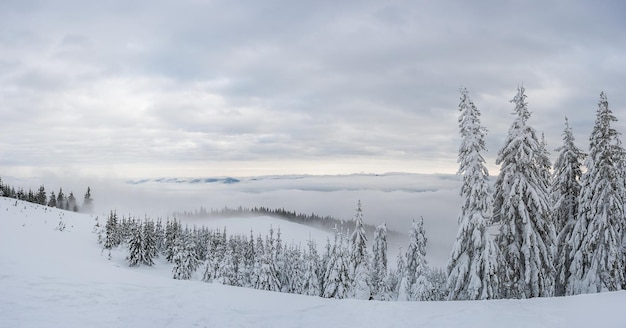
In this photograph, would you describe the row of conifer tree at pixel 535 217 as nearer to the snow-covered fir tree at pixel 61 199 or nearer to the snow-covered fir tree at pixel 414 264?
the snow-covered fir tree at pixel 414 264

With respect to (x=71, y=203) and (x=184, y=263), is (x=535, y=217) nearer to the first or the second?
(x=184, y=263)

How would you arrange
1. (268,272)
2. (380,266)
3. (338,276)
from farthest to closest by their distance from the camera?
(268,272), (380,266), (338,276)

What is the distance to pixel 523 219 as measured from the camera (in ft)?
70.4

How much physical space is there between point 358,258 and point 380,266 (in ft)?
23.2

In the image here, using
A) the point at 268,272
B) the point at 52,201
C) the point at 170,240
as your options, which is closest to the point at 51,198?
the point at 52,201

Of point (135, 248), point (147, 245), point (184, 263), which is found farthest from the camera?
point (147, 245)

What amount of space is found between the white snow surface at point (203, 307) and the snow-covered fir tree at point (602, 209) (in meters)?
10.7

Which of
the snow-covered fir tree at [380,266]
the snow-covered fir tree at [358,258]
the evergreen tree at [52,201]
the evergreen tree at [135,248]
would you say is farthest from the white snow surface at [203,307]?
the evergreen tree at [52,201]

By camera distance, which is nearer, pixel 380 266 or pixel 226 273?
pixel 380 266

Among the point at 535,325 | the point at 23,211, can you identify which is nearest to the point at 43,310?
the point at 535,325

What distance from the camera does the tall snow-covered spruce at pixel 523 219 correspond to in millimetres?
21516

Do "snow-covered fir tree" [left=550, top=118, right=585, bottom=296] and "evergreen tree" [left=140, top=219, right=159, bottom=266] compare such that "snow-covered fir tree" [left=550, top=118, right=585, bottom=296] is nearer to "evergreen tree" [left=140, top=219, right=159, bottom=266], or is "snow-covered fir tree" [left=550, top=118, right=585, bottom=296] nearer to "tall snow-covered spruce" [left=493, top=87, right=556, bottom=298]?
"tall snow-covered spruce" [left=493, top=87, right=556, bottom=298]

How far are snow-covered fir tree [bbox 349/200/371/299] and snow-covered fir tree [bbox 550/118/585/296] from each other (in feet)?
60.2

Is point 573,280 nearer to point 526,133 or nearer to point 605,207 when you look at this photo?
point 605,207
